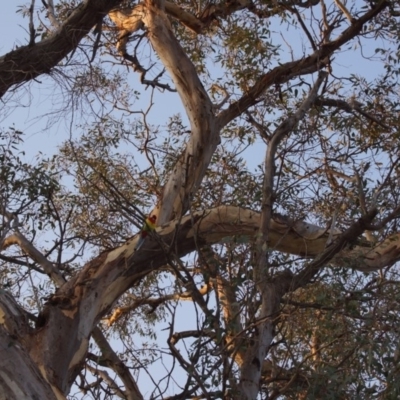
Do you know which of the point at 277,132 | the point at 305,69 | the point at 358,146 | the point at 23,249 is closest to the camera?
the point at 277,132

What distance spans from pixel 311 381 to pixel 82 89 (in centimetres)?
250

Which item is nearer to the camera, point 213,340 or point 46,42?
point 213,340

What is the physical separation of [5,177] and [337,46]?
3027mm

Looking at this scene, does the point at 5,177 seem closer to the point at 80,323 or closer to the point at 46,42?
the point at 46,42

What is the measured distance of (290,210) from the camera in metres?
6.55

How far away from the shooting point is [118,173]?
869 centimetres

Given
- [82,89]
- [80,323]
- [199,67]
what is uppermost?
[199,67]

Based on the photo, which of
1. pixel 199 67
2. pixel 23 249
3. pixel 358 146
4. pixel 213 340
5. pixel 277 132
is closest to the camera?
pixel 213 340

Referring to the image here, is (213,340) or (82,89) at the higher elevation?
(82,89)

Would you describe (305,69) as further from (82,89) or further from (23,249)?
(23,249)

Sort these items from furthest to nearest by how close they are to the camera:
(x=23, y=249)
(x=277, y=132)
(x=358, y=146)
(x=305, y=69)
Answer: (x=358, y=146), (x=305, y=69), (x=23, y=249), (x=277, y=132)

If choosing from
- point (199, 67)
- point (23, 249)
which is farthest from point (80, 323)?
point (199, 67)

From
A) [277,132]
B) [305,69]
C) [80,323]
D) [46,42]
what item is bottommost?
[80,323]

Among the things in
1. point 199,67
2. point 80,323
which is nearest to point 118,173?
point 199,67
